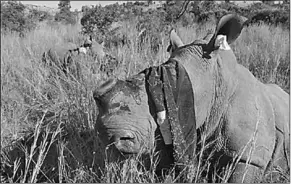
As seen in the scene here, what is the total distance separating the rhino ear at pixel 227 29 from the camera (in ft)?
6.28

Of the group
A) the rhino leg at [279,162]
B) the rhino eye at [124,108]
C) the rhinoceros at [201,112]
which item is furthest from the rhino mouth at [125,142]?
the rhino leg at [279,162]

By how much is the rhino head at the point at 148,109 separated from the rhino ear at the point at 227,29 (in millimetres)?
220

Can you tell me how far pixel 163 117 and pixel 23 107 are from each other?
3363mm

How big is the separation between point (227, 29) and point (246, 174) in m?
0.77

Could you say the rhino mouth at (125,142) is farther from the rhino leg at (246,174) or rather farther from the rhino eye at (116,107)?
the rhino leg at (246,174)

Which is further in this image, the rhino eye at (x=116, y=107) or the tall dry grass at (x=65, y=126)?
the tall dry grass at (x=65, y=126)

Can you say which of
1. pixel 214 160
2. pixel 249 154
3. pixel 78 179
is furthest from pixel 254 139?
pixel 78 179

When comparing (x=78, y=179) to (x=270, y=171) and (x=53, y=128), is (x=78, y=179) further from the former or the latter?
(x=53, y=128)

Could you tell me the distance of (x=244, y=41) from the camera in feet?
28.3

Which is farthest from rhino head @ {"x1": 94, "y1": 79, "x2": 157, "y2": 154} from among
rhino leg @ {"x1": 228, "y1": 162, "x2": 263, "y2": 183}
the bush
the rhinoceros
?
the bush

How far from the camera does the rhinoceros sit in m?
1.70

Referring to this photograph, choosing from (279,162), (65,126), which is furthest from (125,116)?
(65,126)

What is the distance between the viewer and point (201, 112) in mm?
1921

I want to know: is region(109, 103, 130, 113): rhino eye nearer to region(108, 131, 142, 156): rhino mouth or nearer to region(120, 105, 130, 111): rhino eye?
region(120, 105, 130, 111): rhino eye
